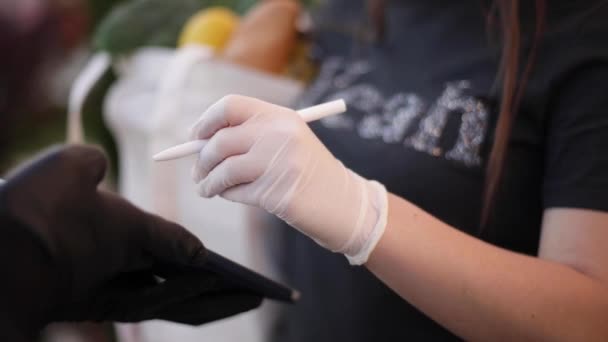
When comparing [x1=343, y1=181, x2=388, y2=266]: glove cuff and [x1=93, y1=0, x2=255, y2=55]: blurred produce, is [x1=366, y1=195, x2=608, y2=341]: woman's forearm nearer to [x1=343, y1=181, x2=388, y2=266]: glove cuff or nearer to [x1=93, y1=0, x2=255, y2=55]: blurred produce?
[x1=343, y1=181, x2=388, y2=266]: glove cuff

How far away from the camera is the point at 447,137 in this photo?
1.50ft

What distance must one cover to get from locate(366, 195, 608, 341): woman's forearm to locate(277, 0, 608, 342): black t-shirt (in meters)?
0.06

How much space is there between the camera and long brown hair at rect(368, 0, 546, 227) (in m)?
0.42

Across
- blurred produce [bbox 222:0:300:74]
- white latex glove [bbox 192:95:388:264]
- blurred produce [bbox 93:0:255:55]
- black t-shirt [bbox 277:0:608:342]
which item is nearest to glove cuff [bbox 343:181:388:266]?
white latex glove [bbox 192:95:388:264]

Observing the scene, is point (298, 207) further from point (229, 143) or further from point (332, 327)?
point (332, 327)

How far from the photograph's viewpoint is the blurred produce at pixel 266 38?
0.66 meters

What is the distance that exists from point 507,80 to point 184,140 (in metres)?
0.34

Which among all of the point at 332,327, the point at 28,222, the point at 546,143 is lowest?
the point at 332,327

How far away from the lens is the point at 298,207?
1.09 feet

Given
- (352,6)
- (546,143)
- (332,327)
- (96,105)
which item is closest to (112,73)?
(96,105)

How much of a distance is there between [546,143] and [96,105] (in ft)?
1.84

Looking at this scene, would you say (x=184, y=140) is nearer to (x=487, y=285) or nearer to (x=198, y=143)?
(x=198, y=143)

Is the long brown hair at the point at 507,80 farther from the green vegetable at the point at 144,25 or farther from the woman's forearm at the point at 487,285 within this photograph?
the green vegetable at the point at 144,25

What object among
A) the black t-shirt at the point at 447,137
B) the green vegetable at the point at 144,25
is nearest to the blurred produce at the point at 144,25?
the green vegetable at the point at 144,25
